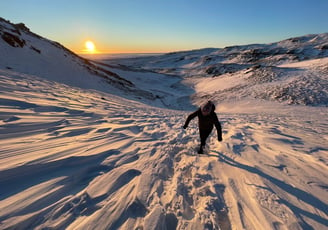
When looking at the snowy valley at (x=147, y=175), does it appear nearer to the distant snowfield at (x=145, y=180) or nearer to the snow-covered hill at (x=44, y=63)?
the distant snowfield at (x=145, y=180)

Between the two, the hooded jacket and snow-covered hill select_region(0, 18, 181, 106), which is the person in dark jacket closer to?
the hooded jacket

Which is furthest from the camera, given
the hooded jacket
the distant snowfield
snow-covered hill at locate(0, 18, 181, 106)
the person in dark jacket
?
snow-covered hill at locate(0, 18, 181, 106)

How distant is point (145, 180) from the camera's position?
3559mm

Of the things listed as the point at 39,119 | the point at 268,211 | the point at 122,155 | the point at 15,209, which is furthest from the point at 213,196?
the point at 39,119

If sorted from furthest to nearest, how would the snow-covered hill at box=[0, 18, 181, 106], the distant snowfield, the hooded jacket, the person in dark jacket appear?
1. the snow-covered hill at box=[0, 18, 181, 106]
2. the hooded jacket
3. the person in dark jacket
4. the distant snowfield

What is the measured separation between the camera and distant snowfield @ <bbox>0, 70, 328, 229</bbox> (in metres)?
2.59

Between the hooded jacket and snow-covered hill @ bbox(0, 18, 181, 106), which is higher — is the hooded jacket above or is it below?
below

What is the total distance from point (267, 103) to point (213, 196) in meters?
18.0

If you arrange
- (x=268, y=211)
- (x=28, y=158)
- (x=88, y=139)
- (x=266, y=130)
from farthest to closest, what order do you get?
(x=266, y=130)
(x=88, y=139)
(x=28, y=158)
(x=268, y=211)

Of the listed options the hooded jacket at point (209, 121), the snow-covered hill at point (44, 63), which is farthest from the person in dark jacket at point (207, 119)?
the snow-covered hill at point (44, 63)

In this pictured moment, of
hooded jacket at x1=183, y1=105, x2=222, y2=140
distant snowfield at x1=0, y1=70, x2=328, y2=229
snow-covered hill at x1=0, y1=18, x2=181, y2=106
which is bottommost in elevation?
distant snowfield at x1=0, y1=70, x2=328, y2=229

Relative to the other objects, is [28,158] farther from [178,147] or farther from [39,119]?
[178,147]

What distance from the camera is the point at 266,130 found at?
25.1 ft

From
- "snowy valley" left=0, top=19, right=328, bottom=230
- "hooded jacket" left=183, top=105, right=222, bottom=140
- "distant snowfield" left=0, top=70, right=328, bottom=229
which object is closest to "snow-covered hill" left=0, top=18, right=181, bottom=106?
"snowy valley" left=0, top=19, right=328, bottom=230
